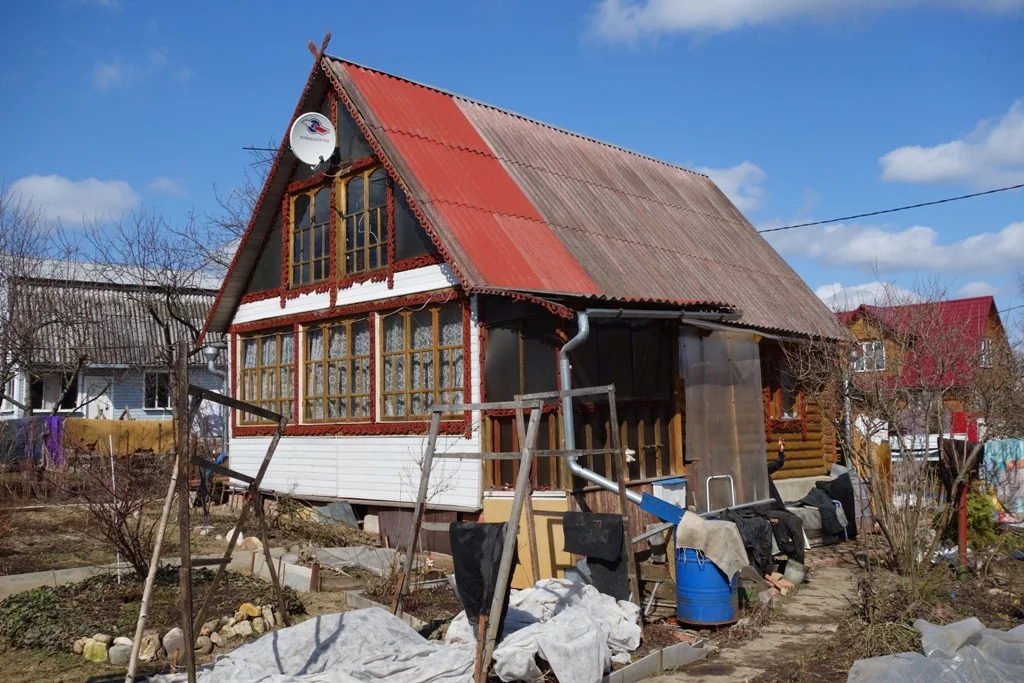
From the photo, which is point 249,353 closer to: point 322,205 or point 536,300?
point 322,205

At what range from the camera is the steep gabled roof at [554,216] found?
42.3 feet

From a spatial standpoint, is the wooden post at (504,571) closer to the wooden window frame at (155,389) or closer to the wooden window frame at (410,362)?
the wooden window frame at (410,362)

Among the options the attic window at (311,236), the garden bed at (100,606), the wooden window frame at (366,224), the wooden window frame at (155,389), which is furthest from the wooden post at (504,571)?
the wooden window frame at (155,389)

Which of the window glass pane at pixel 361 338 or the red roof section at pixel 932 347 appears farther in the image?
the window glass pane at pixel 361 338

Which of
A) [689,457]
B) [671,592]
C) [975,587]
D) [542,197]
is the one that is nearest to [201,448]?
[542,197]

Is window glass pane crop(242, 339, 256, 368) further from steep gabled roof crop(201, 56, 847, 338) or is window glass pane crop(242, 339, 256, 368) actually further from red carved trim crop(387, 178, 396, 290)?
red carved trim crop(387, 178, 396, 290)

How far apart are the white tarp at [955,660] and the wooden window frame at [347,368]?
914 cm

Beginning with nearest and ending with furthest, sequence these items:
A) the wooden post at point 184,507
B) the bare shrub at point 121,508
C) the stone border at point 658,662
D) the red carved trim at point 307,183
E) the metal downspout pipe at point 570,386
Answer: the wooden post at point 184,507
the stone border at point 658,662
the bare shrub at point 121,508
the metal downspout pipe at point 570,386
the red carved trim at point 307,183

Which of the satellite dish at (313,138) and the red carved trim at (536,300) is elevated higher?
the satellite dish at (313,138)

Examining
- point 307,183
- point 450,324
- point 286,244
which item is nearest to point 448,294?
point 450,324

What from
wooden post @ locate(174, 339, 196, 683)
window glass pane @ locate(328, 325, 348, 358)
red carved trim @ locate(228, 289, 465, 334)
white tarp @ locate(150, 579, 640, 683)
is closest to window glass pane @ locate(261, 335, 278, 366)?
red carved trim @ locate(228, 289, 465, 334)

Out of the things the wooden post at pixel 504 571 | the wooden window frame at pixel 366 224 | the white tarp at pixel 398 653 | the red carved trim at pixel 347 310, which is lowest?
the white tarp at pixel 398 653

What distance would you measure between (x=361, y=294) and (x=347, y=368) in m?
1.28

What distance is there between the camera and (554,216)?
14906mm
